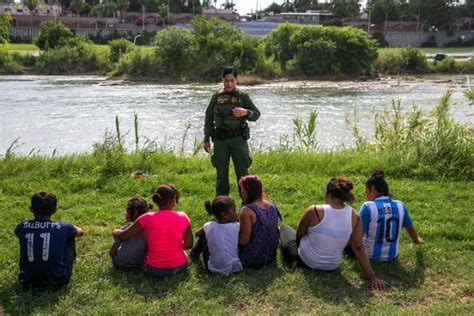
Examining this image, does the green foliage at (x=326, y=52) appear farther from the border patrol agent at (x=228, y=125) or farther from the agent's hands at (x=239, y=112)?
the agent's hands at (x=239, y=112)

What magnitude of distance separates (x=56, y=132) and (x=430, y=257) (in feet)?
69.5

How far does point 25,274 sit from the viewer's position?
Answer: 4598 millimetres

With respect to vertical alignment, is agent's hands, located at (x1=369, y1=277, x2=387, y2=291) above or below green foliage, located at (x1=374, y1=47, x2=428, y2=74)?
below

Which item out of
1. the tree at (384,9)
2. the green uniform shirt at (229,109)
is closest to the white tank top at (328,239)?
the green uniform shirt at (229,109)

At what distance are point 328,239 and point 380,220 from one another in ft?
1.86

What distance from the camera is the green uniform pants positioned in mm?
6558

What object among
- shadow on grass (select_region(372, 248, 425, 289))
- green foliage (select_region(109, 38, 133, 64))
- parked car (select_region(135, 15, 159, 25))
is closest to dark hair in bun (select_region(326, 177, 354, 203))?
shadow on grass (select_region(372, 248, 425, 289))

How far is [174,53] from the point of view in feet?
188

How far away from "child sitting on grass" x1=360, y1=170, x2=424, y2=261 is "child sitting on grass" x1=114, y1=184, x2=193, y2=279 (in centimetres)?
168

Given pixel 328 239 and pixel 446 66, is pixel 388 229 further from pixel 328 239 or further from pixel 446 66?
pixel 446 66

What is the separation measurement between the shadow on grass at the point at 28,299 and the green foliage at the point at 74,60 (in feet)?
195

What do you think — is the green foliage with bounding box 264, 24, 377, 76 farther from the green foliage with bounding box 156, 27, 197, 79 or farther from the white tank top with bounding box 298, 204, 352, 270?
the white tank top with bounding box 298, 204, 352, 270

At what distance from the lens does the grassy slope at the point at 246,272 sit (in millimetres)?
4438

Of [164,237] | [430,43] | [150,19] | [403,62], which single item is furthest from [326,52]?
[164,237]
